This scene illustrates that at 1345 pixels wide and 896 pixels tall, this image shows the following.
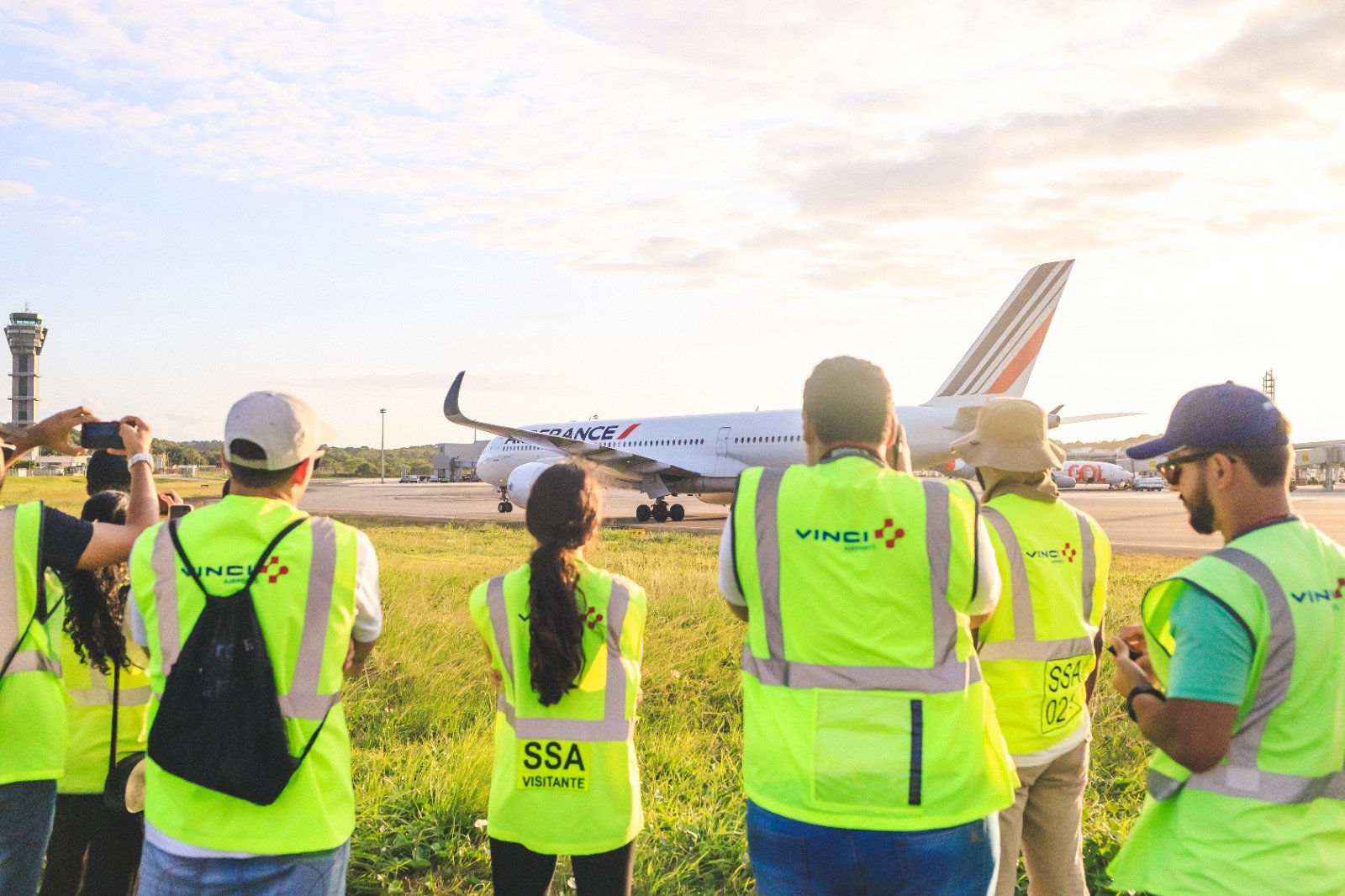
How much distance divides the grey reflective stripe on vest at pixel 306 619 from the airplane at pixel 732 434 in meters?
21.8

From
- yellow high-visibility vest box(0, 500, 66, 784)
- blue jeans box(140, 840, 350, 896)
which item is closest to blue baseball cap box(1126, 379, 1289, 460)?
blue jeans box(140, 840, 350, 896)

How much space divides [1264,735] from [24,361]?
137 metres

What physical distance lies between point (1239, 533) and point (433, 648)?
21.5 ft

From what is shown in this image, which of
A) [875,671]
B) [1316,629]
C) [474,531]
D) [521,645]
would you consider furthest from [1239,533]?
[474,531]

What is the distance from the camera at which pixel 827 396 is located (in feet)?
8.84

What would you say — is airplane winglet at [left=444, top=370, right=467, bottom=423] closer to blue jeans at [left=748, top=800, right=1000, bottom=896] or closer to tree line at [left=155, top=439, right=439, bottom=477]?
blue jeans at [left=748, top=800, right=1000, bottom=896]

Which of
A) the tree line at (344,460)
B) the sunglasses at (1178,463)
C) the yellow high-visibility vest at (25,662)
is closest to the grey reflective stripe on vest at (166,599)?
the yellow high-visibility vest at (25,662)

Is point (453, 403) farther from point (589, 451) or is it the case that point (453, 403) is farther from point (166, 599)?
point (166, 599)

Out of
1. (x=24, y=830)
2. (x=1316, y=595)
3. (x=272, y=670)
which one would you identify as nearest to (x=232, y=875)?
(x=272, y=670)

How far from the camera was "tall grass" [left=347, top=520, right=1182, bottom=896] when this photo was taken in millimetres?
4398

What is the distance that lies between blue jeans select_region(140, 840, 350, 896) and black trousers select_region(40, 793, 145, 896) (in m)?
1.04

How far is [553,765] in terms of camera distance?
3.07m

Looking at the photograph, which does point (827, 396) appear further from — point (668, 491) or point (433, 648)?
point (668, 491)

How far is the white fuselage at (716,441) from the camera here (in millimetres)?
27844
